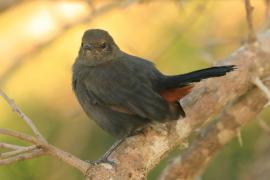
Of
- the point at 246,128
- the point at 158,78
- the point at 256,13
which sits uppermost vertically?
the point at 158,78

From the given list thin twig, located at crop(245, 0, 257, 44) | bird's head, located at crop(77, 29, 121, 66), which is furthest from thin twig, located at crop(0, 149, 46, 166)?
thin twig, located at crop(245, 0, 257, 44)

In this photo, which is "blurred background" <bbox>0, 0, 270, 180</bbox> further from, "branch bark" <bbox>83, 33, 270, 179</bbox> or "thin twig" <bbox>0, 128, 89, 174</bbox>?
"thin twig" <bbox>0, 128, 89, 174</bbox>

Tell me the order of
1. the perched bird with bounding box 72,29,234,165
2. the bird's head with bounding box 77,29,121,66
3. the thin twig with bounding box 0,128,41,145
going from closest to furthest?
the thin twig with bounding box 0,128,41,145
the perched bird with bounding box 72,29,234,165
the bird's head with bounding box 77,29,121,66

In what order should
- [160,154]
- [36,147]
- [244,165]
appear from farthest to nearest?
[244,165], [160,154], [36,147]

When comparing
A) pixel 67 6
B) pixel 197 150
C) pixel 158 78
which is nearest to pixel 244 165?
pixel 197 150

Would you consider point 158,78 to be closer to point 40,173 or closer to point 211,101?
point 211,101

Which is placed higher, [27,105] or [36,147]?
[36,147]
